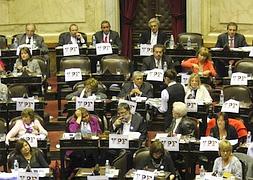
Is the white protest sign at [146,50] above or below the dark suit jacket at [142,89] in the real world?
above

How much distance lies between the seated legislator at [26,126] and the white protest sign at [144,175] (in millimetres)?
2246

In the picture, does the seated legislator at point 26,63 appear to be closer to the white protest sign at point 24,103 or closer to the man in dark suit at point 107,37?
the white protest sign at point 24,103

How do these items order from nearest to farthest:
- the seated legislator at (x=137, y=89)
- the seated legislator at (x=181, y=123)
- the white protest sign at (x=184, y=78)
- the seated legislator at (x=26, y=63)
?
1. the seated legislator at (x=181, y=123)
2. the seated legislator at (x=137, y=89)
3. the white protest sign at (x=184, y=78)
4. the seated legislator at (x=26, y=63)

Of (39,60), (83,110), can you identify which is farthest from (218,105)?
(39,60)

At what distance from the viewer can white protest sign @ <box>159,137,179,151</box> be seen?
37.8ft

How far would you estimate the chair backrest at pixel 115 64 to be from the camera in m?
15.4

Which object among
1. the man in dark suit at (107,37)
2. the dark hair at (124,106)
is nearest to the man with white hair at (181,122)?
the dark hair at (124,106)

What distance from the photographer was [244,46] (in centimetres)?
1590

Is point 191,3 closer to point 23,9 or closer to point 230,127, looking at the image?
point 23,9

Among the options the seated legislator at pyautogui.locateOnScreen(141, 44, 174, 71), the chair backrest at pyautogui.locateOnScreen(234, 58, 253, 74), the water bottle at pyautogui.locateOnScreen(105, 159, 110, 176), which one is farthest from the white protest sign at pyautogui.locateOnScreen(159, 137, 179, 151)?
the seated legislator at pyautogui.locateOnScreen(141, 44, 174, 71)

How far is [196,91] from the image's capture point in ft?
43.7

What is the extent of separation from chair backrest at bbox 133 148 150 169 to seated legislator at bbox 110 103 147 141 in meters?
0.90

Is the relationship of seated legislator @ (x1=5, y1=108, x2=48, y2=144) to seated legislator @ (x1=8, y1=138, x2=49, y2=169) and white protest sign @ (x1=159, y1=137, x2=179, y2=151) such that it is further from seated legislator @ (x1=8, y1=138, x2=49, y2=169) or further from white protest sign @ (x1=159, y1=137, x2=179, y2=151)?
white protest sign @ (x1=159, y1=137, x2=179, y2=151)

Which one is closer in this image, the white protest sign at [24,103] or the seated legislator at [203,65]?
the white protest sign at [24,103]
